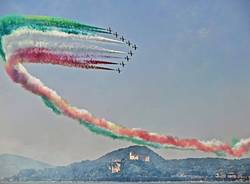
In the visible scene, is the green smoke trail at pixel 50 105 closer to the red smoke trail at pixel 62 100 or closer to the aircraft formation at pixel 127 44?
the red smoke trail at pixel 62 100

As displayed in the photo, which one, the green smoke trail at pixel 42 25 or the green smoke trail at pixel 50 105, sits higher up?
the green smoke trail at pixel 42 25

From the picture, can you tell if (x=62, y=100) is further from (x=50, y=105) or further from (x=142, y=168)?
(x=142, y=168)

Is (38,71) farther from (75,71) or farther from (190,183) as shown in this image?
(190,183)

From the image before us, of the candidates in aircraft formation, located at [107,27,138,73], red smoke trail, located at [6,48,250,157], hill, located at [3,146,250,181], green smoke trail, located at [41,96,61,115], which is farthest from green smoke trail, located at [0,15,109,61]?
hill, located at [3,146,250,181]

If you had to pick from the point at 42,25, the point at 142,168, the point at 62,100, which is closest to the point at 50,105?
the point at 62,100

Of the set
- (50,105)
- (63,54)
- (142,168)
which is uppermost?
(63,54)

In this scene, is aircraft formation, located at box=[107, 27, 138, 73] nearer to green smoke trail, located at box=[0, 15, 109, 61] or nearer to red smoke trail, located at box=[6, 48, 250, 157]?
green smoke trail, located at box=[0, 15, 109, 61]

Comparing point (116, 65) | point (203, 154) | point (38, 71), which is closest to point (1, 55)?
point (38, 71)

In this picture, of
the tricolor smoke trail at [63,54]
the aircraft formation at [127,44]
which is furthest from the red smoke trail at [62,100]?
the aircraft formation at [127,44]
